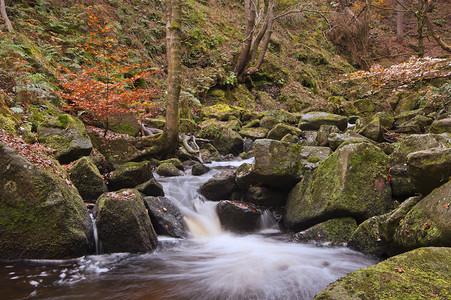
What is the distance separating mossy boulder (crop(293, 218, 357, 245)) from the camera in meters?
4.46

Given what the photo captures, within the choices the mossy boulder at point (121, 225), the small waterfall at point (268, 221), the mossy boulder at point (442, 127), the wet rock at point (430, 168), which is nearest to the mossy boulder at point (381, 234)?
the wet rock at point (430, 168)

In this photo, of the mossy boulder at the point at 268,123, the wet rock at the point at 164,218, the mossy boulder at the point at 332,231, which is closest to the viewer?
the mossy boulder at the point at 332,231

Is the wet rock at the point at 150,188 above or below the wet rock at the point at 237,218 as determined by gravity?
above

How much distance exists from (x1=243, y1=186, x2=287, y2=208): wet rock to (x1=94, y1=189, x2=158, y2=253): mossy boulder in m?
2.59

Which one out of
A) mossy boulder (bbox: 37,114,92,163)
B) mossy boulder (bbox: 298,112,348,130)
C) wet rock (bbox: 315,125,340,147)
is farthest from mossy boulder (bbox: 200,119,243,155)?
mossy boulder (bbox: 37,114,92,163)

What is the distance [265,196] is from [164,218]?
7.51ft

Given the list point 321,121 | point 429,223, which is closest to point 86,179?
point 429,223

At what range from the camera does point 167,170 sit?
7.26 meters

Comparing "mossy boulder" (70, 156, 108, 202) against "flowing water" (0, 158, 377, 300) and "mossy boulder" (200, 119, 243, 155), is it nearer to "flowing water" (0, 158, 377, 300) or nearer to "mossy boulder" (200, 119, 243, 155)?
"flowing water" (0, 158, 377, 300)

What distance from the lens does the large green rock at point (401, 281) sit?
1.96m

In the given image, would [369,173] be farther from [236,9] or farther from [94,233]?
[236,9]

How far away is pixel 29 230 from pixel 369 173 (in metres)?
5.23

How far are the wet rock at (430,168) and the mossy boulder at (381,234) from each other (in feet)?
1.03

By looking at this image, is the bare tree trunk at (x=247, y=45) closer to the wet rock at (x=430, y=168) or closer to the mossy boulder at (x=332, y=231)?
the mossy boulder at (x=332, y=231)
